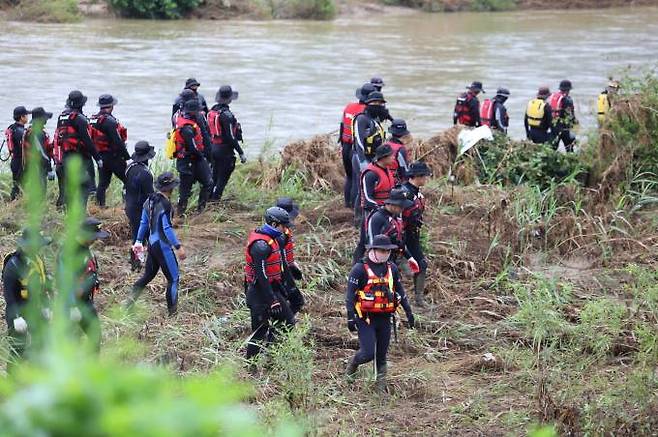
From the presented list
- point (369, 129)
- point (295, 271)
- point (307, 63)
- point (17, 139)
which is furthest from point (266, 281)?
point (307, 63)

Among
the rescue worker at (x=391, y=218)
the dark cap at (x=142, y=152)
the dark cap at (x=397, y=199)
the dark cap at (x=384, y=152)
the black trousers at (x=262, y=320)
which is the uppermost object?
the dark cap at (x=384, y=152)

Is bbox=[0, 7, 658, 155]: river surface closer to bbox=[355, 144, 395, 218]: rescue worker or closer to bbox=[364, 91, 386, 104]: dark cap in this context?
bbox=[364, 91, 386, 104]: dark cap

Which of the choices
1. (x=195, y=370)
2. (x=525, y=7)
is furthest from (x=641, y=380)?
(x=525, y=7)

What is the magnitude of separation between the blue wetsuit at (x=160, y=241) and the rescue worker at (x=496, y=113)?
24.8ft

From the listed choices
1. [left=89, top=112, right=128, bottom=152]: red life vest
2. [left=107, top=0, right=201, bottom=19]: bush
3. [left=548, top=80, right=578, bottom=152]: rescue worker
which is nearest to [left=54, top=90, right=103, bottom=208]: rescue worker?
[left=89, top=112, right=128, bottom=152]: red life vest

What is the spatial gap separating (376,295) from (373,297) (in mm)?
28

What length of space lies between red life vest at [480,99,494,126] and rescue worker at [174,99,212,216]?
5.27 meters

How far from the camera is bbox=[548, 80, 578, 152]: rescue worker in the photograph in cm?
1527

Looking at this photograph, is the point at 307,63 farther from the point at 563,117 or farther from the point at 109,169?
the point at 109,169

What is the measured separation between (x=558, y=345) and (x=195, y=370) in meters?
3.15

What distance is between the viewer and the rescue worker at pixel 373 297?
7852 millimetres

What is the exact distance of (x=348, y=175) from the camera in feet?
41.5

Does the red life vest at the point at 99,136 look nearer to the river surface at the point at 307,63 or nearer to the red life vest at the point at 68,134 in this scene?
the red life vest at the point at 68,134

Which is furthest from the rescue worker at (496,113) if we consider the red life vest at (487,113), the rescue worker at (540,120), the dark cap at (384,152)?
the dark cap at (384,152)
